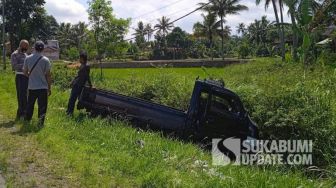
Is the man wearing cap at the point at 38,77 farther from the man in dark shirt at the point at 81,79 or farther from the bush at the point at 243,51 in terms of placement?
the bush at the point at 243,51

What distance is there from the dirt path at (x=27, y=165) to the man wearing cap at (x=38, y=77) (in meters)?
1.19

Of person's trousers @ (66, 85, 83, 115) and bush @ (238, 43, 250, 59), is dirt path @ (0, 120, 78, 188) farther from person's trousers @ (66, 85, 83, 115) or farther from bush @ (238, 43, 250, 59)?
bush @ (238, 43, 250, 59)

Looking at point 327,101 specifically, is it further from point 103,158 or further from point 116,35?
point 116,35

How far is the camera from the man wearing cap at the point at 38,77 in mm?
9836

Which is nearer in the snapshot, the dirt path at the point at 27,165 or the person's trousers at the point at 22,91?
the dirt path at the point at 27,165

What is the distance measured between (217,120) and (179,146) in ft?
5.29

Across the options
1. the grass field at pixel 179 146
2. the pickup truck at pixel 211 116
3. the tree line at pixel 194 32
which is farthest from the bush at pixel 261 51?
the pickup truck at pixel 211 116

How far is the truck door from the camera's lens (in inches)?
382

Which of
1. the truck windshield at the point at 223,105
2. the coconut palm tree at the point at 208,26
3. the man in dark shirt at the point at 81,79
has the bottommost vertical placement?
the truck windshield at the point at 223,105

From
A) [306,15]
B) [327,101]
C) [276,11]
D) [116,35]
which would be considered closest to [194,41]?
[276,11]

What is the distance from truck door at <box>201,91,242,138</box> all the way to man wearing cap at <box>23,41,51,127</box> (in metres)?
3.49

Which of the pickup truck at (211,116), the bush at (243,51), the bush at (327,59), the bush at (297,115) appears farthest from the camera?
the bush at (243,51)

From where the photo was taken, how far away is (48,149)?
7.75 m

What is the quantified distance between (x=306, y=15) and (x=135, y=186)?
13584mm
